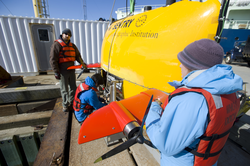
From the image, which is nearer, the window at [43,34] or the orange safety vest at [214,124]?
the orange safety vest at [214,124]

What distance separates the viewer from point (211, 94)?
2.27 feet

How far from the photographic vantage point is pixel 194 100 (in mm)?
683

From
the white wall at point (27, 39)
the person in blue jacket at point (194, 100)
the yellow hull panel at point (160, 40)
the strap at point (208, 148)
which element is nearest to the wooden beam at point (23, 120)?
the yellow hull panel at point (160, 40)

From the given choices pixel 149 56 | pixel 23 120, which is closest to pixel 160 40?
pixel 149 56

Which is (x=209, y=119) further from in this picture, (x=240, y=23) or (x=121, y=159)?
(x=240, y=23)

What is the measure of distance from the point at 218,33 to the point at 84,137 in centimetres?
161

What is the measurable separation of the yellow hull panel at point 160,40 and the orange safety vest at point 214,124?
1.88 feet

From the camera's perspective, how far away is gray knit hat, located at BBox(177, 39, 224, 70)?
731mm

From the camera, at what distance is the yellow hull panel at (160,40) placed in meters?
1.19

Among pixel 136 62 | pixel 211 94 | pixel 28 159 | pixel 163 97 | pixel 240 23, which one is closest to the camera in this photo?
pixel 211 94

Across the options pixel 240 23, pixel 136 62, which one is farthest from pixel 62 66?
pixel 240 23

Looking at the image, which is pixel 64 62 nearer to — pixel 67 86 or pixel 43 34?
pixel 67 86

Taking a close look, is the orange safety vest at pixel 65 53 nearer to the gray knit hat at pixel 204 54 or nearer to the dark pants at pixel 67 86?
the dark pants at pixel 67 86

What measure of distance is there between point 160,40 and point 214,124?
1.03 m
